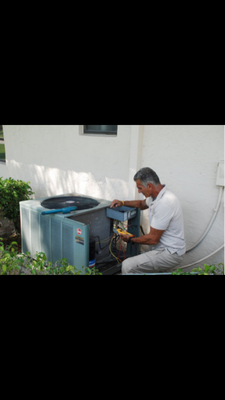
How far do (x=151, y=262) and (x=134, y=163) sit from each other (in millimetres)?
1468

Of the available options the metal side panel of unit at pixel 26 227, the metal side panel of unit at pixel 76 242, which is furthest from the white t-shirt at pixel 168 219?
the metal side panel of unit at pixel 26 227

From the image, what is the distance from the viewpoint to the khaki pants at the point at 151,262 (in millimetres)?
3350

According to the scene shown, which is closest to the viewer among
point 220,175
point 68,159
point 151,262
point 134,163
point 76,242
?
point 76,242

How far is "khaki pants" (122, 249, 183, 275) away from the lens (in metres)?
3.35

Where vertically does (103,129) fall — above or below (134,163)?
above

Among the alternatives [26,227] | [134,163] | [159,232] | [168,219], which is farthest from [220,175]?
[26,227]

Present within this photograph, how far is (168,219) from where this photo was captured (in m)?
3.28

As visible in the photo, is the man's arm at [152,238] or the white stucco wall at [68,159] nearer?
the man's arm at [152,238]

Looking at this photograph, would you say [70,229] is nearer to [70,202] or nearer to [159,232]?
[70,202]

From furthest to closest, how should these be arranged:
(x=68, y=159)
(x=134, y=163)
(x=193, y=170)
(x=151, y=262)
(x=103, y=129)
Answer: (x=68, y=159) → (x=103, y=129) → (x=134, y=163) → (x=193, y=170) → (x=151, y=262)

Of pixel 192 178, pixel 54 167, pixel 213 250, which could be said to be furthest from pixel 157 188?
pixel 54 167

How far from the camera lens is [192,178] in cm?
378

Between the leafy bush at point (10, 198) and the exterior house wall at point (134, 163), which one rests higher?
the exterior house wall at point (134, 163)

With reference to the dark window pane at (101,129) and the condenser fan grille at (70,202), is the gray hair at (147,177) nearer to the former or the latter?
the condenser fan grille at (70,202)
